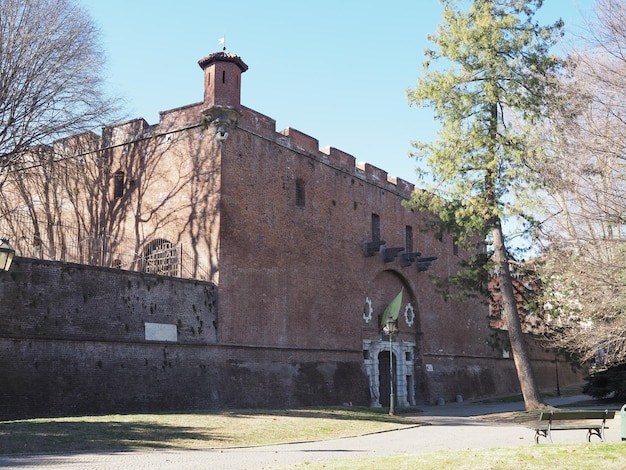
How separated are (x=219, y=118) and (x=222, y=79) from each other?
1382 mm

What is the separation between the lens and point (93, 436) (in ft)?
42.9

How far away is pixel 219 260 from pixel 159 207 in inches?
138

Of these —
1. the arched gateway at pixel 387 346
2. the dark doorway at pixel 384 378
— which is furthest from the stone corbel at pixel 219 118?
the dark doorway at pixel 384 378

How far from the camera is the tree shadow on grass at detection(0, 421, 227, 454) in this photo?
1196cm

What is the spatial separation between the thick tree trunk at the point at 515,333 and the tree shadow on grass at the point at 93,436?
12022mm

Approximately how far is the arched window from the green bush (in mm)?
15632

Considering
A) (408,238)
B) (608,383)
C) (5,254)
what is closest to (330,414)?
(5,254)

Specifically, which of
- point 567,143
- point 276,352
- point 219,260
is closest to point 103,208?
point 219,260

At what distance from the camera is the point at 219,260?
73.3ft

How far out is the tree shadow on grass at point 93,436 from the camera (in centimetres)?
1196

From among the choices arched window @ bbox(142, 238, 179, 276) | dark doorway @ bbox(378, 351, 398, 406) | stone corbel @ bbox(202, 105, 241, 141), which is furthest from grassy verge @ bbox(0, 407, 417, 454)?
dark doorway @ bbox(378, 351, 398, 406)

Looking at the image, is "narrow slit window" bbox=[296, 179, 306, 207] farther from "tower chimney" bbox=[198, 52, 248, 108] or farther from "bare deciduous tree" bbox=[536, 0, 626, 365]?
"bare deciduous tree" bbox=[536, 0, 626, 365]

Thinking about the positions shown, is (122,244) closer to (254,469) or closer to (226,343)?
(226,343)

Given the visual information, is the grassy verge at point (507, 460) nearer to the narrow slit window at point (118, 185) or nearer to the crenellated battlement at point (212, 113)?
the crenellated battlement at point (212, 113)
